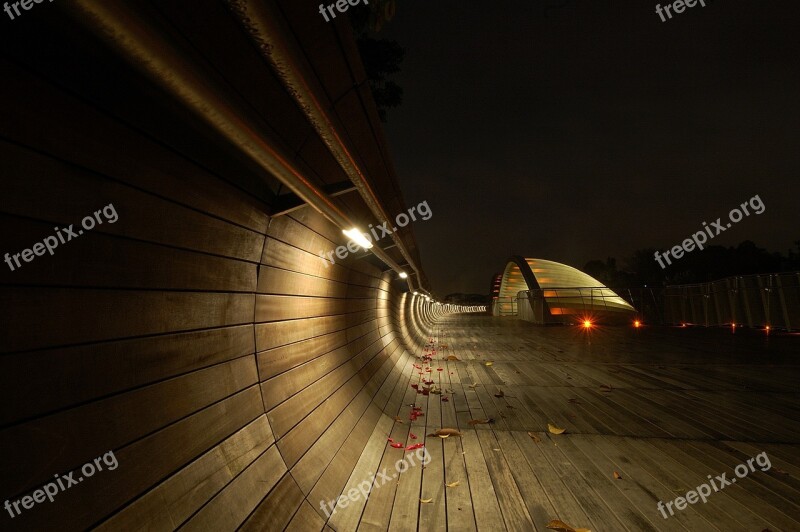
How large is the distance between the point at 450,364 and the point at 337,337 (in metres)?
4.82

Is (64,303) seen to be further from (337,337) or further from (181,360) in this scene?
(337,337)

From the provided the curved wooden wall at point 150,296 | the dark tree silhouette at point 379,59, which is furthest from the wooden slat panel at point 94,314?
the dark tree silhouette at point 379,59

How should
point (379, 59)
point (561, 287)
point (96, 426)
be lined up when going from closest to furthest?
point (96, 426)
point (379, 59)
point (561, 287)

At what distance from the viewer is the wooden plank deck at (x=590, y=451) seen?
90.2 inches

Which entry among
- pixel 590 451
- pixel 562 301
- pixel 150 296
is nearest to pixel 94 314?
pixel 150 296

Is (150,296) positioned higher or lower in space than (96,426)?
higher

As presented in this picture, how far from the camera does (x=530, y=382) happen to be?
234 inches

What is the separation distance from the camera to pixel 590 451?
10.6 ft

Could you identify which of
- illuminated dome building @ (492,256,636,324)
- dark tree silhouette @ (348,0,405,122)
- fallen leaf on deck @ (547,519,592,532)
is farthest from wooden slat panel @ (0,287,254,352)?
illuminated dome building @ (492,256,636,324)

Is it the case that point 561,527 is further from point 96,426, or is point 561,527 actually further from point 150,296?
point 150,296


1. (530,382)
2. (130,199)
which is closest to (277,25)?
(130,199)

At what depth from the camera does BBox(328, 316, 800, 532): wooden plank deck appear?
2291 millimetres

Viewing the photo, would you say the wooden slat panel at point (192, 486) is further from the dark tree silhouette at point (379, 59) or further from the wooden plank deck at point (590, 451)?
the dark tree silhouette at point (379, 59)

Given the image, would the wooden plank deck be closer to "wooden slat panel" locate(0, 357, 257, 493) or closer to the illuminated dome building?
"wooden slat panel" locate(0, 357, 257, 493)
